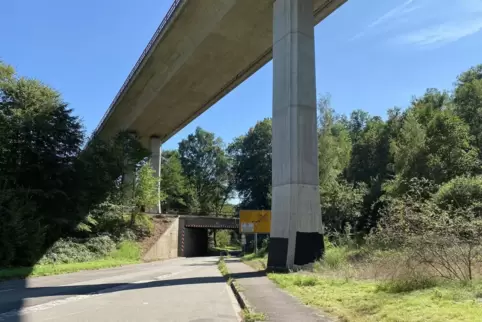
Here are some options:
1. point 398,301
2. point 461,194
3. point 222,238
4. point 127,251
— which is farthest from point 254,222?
point 222,238

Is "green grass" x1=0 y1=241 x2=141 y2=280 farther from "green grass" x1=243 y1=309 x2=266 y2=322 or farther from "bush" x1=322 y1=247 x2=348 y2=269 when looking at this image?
"green grass" x1=243 y1=309 x2=266 y2=322

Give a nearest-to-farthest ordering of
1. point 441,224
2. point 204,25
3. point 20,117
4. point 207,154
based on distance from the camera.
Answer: point 441,224
point 20,117
point 204,25
point 207,154

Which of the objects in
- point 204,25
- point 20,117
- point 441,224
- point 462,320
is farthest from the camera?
point 204,25

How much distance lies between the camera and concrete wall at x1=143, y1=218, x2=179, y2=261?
1492 inches

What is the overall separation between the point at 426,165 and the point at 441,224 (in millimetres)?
22536

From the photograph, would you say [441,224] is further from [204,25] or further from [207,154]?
[207,154]

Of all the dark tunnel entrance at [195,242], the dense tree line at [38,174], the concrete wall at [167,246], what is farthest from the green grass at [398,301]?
the dark tunnel entrance at [195,242]

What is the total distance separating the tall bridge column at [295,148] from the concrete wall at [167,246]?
2058 cm

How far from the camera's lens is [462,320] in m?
5.84

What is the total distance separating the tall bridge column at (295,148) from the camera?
17891mm

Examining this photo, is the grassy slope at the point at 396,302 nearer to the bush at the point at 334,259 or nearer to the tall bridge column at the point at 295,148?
the bush at the point at 334,259

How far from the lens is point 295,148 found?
1831 cm

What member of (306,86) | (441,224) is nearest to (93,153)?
(306,86)

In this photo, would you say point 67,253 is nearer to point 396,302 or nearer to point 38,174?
point 38,174
